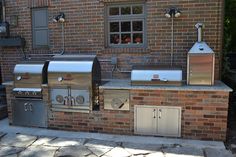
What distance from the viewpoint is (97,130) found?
4824 millimetres

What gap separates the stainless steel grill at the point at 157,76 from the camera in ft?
14.7

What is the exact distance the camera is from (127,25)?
5477 millimetres

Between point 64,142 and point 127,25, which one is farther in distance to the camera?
point 127,25

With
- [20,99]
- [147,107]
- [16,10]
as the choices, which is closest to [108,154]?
[147,107]

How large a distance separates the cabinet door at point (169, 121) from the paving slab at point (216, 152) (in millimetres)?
608

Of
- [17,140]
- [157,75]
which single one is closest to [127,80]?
[157,75]

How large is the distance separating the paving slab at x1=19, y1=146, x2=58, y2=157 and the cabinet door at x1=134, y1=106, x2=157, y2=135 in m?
1.45

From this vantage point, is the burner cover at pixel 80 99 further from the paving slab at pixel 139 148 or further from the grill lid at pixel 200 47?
the grill lid at pixel 200 47

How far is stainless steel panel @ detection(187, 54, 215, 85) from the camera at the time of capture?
14.5 feet

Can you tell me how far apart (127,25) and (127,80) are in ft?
3.73

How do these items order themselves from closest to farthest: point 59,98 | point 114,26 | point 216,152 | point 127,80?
point 216,152 → point 59,98 → point 127,80 → point 114,26

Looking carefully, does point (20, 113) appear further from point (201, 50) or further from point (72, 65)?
point (201, 50)

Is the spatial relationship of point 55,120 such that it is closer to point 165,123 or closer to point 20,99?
point 20,99

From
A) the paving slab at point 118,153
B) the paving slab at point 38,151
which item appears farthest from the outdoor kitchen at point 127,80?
the paving slab at point 38,151
